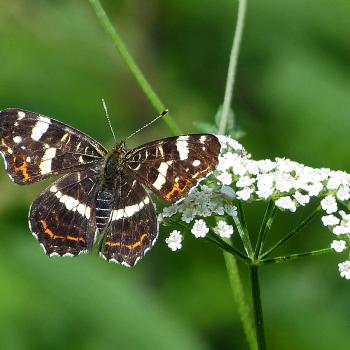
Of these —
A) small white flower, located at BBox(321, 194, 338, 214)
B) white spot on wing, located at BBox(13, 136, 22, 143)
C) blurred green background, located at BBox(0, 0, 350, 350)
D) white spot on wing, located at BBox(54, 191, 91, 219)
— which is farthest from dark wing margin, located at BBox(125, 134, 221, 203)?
blurred green background, located at BBox(0, 0, 350, 350)

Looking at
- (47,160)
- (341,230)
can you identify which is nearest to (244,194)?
(341,230)

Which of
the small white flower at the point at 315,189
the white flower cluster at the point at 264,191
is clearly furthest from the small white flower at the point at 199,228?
the small white flower at the point at 315,189

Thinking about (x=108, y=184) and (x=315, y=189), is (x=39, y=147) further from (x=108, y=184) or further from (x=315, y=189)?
(x=315, y=189)

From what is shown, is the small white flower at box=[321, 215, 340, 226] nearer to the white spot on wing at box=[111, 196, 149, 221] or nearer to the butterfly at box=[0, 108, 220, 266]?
the butterfly at box=[0, 108, 220, 266]

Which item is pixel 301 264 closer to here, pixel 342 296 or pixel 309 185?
pixel 342 296

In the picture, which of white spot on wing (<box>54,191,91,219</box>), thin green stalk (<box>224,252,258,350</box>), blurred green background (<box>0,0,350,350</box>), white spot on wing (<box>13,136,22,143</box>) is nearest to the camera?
thin green stalk (<box>224,252,258,350</box>)

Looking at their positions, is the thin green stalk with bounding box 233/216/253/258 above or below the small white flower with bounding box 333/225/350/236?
below
